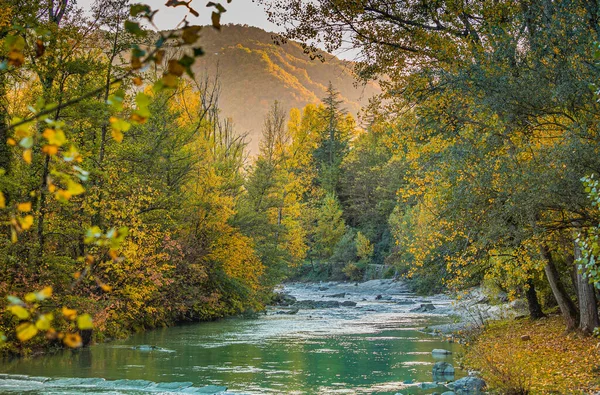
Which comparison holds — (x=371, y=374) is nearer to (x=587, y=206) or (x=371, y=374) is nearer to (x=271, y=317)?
(x=587, y=206)

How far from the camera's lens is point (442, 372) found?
13.2m

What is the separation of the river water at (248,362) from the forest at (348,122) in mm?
1274

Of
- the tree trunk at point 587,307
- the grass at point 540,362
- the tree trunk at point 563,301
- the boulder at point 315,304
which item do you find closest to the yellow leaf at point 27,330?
the grass at point 540,362

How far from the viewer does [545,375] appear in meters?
11.1

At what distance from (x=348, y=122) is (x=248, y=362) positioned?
24.6 ft

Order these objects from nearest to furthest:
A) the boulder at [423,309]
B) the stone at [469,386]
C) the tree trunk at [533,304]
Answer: the stone at [469,386] < the tree trunk at [533,304] < the boulder at [423,309]

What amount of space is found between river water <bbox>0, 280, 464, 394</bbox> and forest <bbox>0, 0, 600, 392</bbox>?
1274mm

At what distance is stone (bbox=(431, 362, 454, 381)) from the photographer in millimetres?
12961

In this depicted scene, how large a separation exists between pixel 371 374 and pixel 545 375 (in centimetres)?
386

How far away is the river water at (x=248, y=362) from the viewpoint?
479 inches

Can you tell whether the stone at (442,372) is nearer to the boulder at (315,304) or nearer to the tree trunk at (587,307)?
the tree trunk at (587,307)

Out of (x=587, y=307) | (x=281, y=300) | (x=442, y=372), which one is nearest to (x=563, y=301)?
(x=587, y=307)

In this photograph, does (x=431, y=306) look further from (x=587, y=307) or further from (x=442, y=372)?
(x=442, y=372)

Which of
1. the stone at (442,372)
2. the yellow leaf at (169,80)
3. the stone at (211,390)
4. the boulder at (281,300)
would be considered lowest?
the boulder at (281,300)
